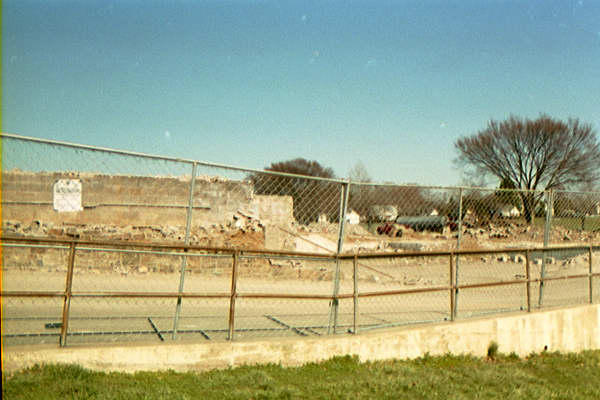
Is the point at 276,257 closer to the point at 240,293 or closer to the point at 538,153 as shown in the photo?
the point at 240,293

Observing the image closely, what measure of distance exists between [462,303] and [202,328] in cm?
586

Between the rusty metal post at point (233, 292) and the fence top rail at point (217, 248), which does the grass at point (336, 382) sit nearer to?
the rusty metal post at point (233, 292)

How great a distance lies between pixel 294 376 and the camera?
19.3ft

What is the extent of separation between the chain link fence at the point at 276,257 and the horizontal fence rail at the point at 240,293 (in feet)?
0.13

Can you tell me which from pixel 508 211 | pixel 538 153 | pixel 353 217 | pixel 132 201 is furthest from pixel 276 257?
pixel 538 153

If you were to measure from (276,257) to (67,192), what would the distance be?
372cm

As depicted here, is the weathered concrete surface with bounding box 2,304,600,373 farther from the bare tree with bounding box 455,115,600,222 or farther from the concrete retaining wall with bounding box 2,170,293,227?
the bare tree with bounding box 455,115,600,222

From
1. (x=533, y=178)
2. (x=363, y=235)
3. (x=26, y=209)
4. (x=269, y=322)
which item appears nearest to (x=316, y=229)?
(x=363, y=235)

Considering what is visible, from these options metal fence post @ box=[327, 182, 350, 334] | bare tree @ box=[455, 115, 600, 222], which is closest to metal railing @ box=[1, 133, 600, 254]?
metal fence post @ box=[327, 182, 350, 334]

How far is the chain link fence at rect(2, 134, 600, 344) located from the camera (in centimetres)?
646

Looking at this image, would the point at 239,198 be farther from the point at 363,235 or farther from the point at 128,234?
the point at 363,235

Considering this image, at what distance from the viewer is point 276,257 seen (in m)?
6.59

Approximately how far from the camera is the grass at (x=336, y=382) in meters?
4.79

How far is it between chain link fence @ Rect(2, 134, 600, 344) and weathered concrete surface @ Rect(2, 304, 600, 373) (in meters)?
0.29
